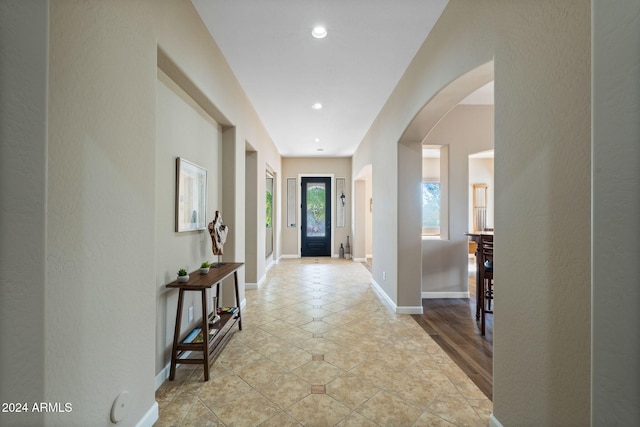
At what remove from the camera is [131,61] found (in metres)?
1.48

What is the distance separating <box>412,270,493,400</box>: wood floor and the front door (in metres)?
4.48

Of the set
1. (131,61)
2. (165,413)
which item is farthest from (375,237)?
(131,61)

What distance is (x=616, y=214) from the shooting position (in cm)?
71

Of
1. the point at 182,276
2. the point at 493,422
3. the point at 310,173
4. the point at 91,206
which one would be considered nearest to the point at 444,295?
the point at 493,422

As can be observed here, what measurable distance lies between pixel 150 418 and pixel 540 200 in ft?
8.02

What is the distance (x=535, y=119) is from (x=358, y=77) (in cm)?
252

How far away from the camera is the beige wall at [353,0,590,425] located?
3.65 feet

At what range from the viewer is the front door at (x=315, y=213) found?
8383 mm

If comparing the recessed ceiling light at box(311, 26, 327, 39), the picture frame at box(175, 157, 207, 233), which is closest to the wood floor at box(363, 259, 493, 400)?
the picture frame at box(175, 157, 207, 233)

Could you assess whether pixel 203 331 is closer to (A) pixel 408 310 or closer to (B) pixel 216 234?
(B) pixel 216 234

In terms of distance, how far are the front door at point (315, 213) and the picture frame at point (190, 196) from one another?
5531mm

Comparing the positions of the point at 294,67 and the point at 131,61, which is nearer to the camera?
the point at 131,61

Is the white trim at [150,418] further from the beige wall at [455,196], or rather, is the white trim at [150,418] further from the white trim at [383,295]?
the beige wall at [455,196]

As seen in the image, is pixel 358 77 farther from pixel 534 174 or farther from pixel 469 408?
pixel 469 408
